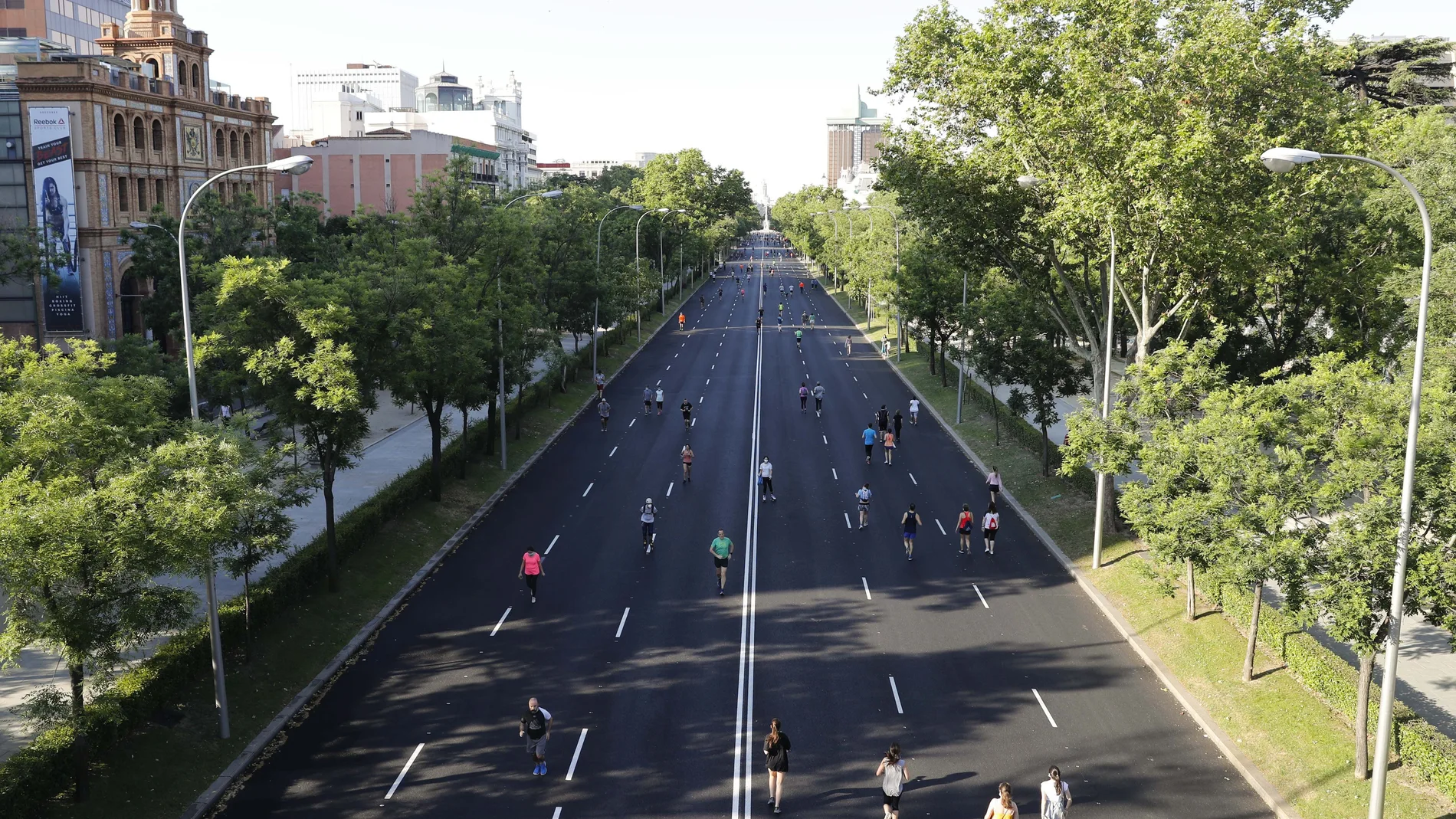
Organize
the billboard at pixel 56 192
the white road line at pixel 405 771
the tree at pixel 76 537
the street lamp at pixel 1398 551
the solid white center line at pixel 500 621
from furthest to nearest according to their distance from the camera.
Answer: the billboard at pixel 56 192 → the solid white center line at pixel 500 621 → the white road line at pixel 405 771 → the street lamp at pixel 1398 551 → the tree at pixel 76 537

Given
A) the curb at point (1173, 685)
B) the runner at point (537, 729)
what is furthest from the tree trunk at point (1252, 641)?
the runner at point (537, 729)

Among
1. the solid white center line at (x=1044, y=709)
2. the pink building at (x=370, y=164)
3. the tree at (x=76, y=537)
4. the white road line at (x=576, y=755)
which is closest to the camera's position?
the tree at (x=76, y=537)

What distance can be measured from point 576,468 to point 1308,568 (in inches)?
1026

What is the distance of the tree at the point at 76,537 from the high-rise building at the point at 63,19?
6678 cm

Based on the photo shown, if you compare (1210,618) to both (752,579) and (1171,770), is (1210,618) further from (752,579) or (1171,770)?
(752,579)

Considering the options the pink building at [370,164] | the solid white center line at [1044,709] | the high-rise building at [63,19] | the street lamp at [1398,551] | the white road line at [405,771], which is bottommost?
the white road line at [405,771]

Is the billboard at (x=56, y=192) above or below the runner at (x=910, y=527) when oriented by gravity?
above

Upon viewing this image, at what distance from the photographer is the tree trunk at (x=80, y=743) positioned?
15.2 metres

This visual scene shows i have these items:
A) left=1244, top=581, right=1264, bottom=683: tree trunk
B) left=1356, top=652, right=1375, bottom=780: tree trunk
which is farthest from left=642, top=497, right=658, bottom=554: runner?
left=1356, top=652, right=1375, bottom=780: tree trunk

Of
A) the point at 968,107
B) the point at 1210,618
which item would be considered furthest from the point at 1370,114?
the point at 1210,618

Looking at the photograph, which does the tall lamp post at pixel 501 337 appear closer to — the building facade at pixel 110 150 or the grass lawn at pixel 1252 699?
the grass lawn at pixel 1252 699

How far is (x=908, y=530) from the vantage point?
2698 centimetres

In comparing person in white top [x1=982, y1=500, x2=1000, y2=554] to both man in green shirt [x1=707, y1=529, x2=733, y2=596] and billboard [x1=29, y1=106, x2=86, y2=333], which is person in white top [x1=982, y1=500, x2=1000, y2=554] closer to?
man in green shirt [x1=707, y1=529, x2=733, y2=596]

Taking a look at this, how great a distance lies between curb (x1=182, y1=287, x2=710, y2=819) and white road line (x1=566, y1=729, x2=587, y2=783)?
5.14 metres
